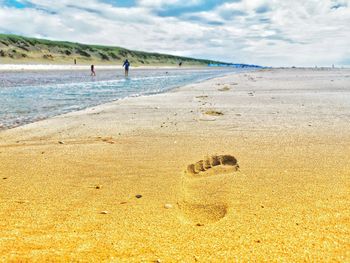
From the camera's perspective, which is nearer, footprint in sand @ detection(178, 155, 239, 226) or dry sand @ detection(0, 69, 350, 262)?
dry sand @ detection(0, 69, 350, 262)

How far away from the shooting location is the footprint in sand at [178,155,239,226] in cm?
269

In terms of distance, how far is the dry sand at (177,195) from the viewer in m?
2.16

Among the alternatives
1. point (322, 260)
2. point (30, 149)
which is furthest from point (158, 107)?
point (322, 260)

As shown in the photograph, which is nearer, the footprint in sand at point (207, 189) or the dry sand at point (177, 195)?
the dry sand at point (177, 195)

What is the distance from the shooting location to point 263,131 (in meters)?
5.74

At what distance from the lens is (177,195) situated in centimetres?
307

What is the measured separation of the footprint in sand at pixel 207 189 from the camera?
2689mm

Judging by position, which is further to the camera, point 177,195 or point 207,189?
point 207,189

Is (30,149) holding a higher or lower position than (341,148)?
lower

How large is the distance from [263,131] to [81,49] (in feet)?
295

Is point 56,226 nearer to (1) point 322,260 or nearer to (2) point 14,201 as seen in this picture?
(2) point 14,201

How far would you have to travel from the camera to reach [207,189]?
318 centimetres

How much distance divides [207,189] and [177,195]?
303 mm

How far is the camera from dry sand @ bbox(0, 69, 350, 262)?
7.09 feet
